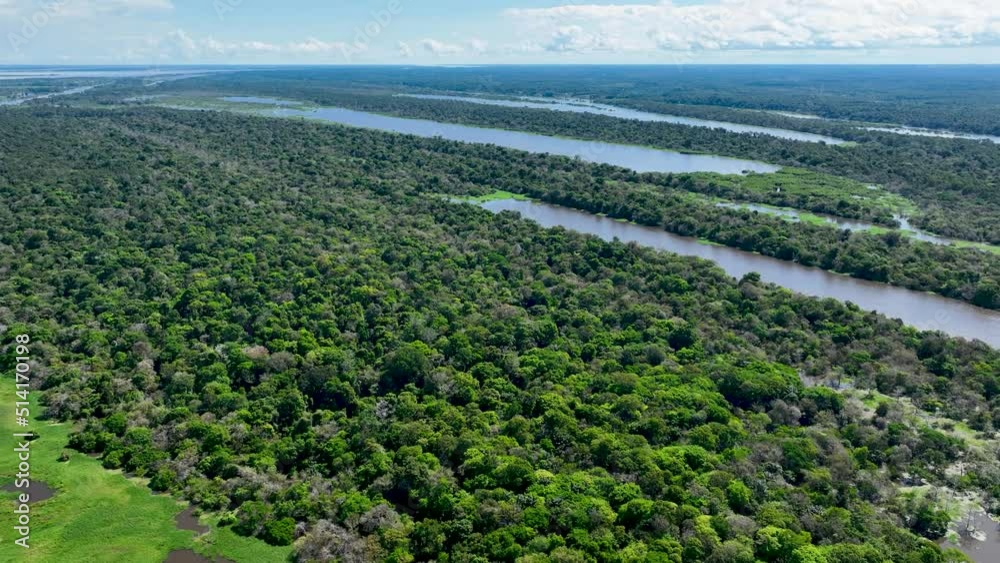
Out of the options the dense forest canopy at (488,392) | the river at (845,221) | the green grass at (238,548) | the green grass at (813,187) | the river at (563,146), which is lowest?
the green grass at (238,548)

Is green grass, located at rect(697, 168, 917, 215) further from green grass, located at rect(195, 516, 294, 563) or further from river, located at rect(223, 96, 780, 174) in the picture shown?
green grass, located at rect(195, 516, 294, 563)

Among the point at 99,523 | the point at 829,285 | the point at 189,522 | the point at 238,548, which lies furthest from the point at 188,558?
the point at 829,285

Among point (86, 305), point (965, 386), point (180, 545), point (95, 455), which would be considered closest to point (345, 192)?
point (86, 305)

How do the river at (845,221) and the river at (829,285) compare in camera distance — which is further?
the river at (845,221)

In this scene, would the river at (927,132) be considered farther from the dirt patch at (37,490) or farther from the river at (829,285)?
the dirt patch at (37,490)

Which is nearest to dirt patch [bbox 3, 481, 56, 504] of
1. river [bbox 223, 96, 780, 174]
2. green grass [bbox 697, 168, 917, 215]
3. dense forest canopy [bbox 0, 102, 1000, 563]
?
dense forest canopy [bbox 0, 102, 1000, 563]

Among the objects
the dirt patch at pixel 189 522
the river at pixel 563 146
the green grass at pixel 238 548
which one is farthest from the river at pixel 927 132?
the dirt patch at pixel 189 522
